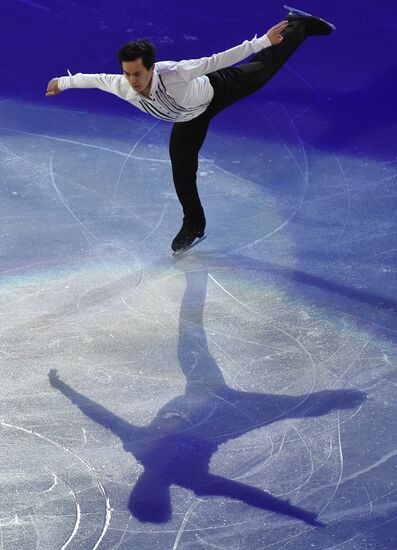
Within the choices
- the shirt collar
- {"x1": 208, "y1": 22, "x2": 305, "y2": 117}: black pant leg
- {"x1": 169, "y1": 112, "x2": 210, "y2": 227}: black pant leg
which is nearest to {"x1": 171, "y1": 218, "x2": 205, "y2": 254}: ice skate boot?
{"x1": 169, "y1": 112, "x2": 210, "y2": 227}: black pant leg

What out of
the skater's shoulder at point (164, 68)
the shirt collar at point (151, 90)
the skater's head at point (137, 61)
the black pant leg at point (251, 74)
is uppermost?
the skater's head at point (137, 61)

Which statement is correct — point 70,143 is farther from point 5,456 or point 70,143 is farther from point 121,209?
point 5,456

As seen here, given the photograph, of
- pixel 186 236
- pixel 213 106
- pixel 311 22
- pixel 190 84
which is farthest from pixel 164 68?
pixel 311 22

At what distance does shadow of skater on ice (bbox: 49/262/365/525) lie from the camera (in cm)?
382

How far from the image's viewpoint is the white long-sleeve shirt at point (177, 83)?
492cm

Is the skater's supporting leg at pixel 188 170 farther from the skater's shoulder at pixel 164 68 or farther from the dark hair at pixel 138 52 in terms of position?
the dark hair at pixel 138 52

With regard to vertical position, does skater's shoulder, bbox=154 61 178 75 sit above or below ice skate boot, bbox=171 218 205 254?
above

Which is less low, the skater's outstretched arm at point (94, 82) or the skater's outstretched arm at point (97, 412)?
the skater's outstretched arm at point (94, 82)

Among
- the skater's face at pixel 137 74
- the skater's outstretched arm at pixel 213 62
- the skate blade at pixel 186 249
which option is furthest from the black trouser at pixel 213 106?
the skater's face at pixel 137 74

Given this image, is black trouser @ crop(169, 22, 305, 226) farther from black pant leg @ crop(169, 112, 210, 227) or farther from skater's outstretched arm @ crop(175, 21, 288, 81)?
skater's outstretched arm @ crop(175, 21, 288, 81)

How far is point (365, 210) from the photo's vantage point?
6.13m

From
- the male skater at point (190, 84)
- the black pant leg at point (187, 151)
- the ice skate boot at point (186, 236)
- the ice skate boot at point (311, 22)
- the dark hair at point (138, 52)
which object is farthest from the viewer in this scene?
the ice skate boot at point (311, 22)

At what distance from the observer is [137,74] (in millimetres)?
4805

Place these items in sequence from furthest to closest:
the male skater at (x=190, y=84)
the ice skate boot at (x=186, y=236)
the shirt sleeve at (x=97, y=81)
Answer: the ice skate boot at (x=186, y=236)
the shirt sleeve at (x=97, y=81)
the male skater at (x=190, y=84)
